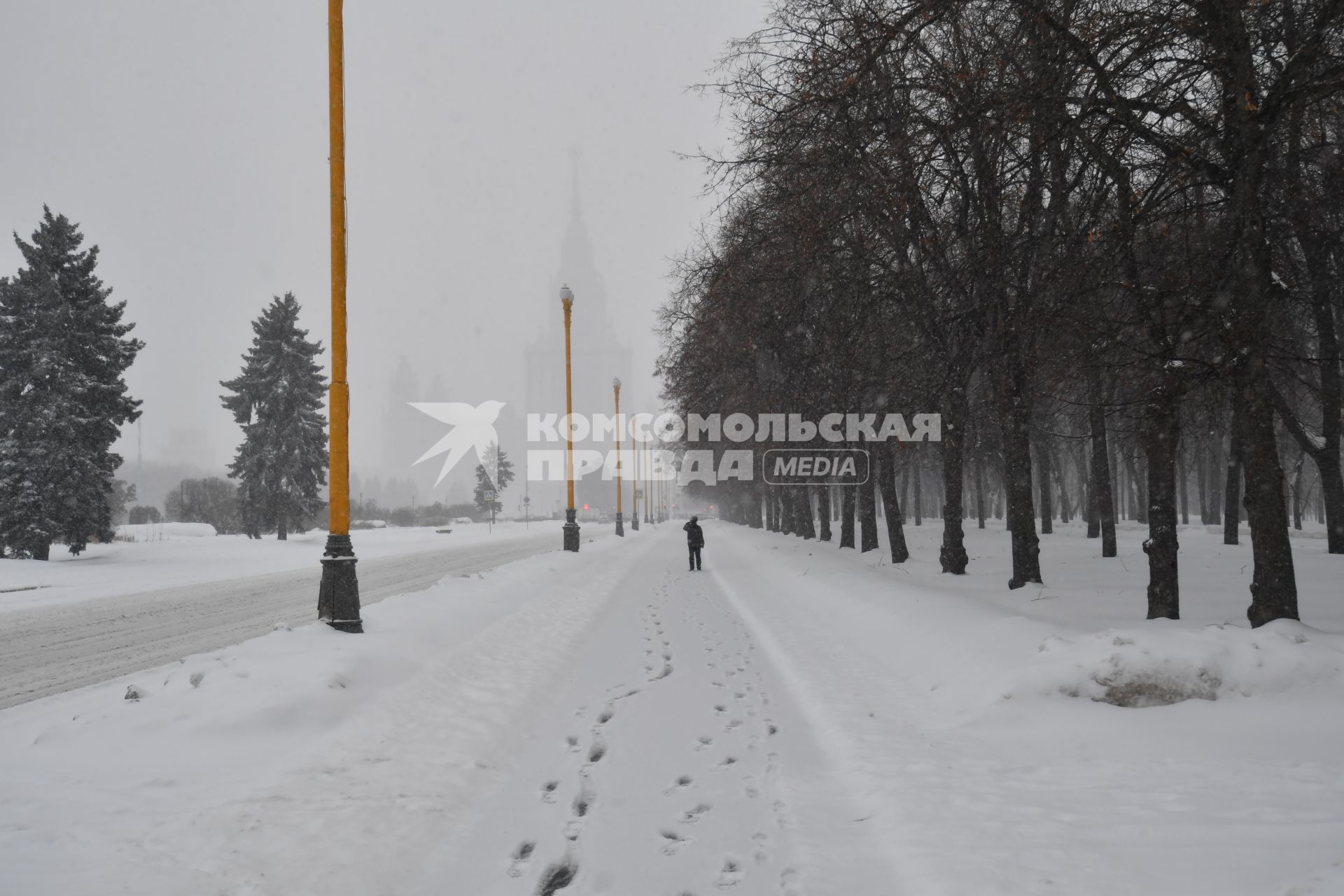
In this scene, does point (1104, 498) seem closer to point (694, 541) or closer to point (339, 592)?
point (694, 541)

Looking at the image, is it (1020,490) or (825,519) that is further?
(825,519)

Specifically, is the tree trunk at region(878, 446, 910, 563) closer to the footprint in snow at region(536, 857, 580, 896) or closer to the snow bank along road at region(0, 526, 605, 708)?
the snow bank along road at region(0, 526, 605, 708)

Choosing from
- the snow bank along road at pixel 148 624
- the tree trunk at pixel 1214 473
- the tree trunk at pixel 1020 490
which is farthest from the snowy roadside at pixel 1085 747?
the tree trunk at pixel 1214 473

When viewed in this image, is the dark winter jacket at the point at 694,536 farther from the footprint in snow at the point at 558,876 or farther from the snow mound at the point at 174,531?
the snow mound at the point at 174,531

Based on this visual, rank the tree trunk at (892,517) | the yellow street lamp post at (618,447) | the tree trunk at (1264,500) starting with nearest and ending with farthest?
the tree trunk at (1264,500), the tree trunk at (892,517), the yellow street lamp post at (618,447)

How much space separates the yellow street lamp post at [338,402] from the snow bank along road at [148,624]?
2477 millimetres

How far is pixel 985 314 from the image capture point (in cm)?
1234

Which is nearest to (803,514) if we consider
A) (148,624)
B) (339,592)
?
(148,624)

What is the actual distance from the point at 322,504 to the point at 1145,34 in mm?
45315

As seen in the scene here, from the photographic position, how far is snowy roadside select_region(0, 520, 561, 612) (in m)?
18.1

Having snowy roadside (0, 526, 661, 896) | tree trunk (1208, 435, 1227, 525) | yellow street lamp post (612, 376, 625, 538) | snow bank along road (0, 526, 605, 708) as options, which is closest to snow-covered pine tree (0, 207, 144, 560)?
snow bank along road (0, 526, 605, 708)

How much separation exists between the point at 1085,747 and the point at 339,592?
7.54 metres

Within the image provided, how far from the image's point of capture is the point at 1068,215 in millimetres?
9484

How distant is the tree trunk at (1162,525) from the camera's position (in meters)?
8.84
